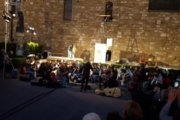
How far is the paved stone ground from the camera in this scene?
6.00 meters

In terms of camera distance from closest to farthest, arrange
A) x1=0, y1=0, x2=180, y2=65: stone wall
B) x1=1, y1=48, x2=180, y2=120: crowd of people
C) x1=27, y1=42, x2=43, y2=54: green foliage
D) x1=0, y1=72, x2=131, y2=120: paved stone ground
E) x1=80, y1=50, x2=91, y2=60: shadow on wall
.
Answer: x1=1, y1=48, x2=180, y2=120: crowd of people → x1=0, y1=72, x2=131, y2=120: paved stone ground → x1=27, y1=42, x2=43, y2=54: green foliage → x1=0, y1=0, x2=180, y2=65: stone wall → x1=80, y1=50, x2=91, y2=60: shadow on wall

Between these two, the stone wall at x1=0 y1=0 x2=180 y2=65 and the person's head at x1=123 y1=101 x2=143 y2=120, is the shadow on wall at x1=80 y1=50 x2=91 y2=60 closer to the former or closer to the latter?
the stone wall at x1=0 y1=0 x2=180 y2=65

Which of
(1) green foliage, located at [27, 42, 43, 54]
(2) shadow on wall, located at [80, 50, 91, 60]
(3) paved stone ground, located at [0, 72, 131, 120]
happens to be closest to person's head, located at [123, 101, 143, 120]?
(3) paved stone ground, located at [0, 72, 131, 120]

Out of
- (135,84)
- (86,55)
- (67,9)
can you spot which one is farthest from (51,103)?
(67,9)

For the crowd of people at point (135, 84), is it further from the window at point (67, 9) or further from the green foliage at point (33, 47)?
the window at point (67, 9)

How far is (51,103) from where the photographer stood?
23.6 feet

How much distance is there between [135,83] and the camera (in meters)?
8.84

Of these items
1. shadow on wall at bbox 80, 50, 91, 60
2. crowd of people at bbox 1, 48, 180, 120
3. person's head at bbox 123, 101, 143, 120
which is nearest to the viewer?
person's head at bbox 123, 101, 143, 120

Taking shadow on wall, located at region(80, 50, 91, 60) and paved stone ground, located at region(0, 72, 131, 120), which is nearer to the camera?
paved stone ground, located at region(0, 72, 131, 120)

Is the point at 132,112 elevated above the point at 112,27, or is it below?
below

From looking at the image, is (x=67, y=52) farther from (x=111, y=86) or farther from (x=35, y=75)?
(x=111, y=86)

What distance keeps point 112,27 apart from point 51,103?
38.8 feet

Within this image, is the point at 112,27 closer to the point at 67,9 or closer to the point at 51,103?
the point at 67,9

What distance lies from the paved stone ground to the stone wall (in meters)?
8.75
